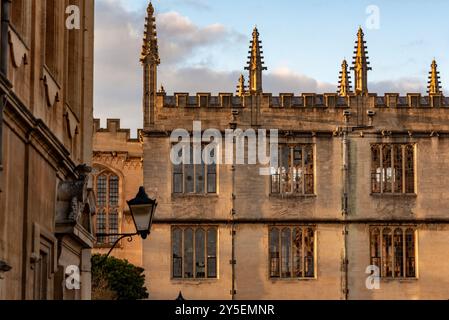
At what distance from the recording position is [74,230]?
1421cm

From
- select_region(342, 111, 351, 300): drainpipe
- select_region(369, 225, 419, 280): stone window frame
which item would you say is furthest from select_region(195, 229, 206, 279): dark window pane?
select_region(369, 225, 419, 280): stone window frame

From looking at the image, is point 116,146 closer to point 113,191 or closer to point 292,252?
point 113,191

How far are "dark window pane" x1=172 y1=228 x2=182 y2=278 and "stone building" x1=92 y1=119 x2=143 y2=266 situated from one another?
3082 millimetres

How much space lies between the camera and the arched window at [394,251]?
44.6m

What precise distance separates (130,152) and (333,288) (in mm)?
9385

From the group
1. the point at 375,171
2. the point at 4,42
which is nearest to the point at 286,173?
the point at 375,171

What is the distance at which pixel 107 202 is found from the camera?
4766 centimetres

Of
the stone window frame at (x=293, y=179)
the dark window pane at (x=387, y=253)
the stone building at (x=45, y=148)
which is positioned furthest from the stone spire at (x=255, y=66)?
the stone building at (x=45, y=148)

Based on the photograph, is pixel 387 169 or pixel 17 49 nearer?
pixel 17 49

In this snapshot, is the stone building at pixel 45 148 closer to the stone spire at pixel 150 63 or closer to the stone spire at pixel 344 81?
the stone spire at pixel 150 63

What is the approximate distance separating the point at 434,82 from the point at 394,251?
663 cm

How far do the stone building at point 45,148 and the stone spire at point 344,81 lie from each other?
3107 centimetres

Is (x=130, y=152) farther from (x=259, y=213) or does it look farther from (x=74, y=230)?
(x=74, y=230)

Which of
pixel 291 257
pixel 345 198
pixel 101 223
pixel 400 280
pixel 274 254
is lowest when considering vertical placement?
pixel 400 280
